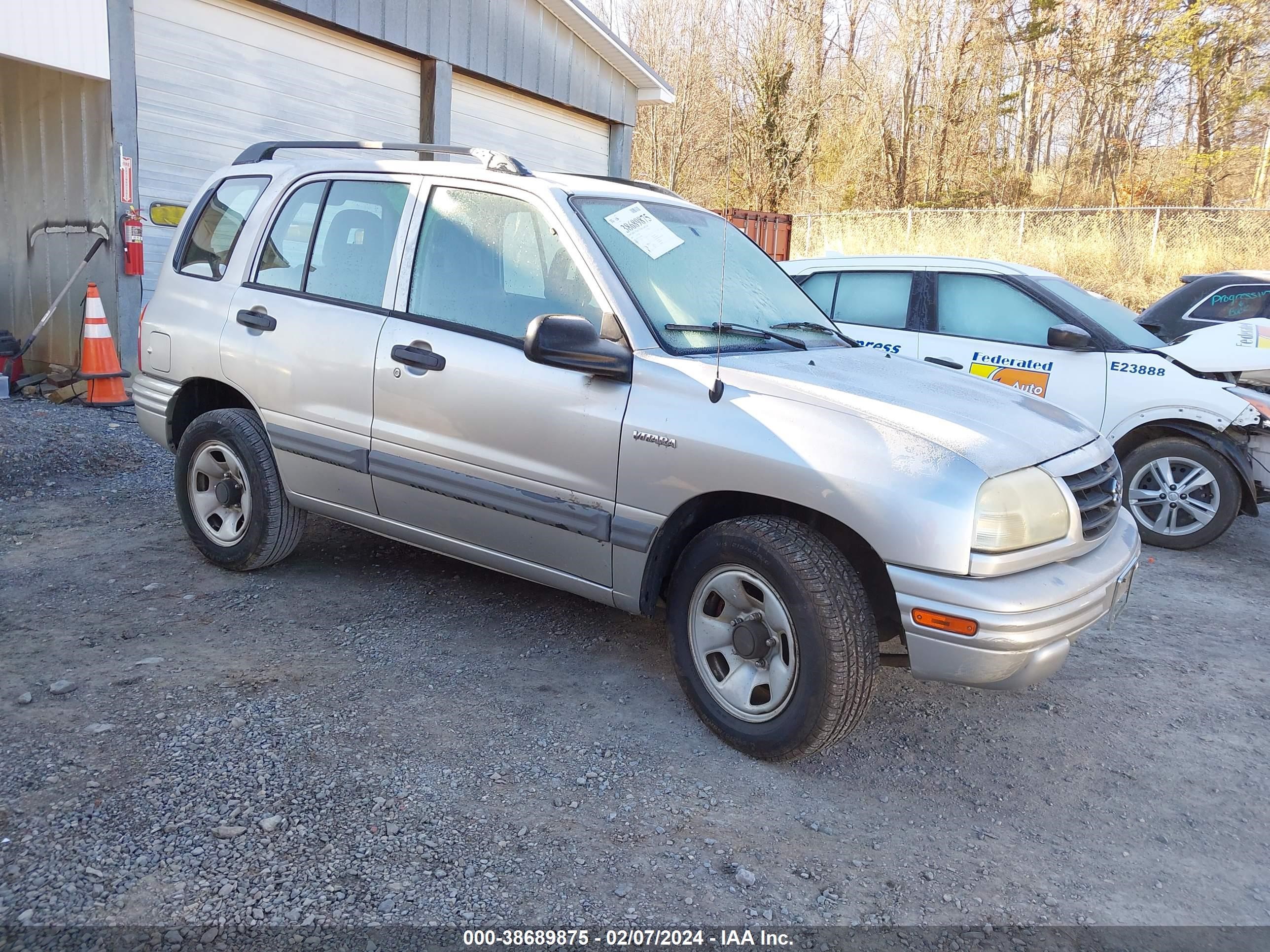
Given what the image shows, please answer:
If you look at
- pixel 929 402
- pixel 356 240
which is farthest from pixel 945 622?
pixel 356 240

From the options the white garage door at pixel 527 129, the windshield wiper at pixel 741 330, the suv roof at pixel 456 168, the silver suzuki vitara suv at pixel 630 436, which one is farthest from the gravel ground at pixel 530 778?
the white garage door at pixel 527 129

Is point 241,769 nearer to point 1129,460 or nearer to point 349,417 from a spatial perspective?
point 349,417

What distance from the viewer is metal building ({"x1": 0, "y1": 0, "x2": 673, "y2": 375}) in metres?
8.25

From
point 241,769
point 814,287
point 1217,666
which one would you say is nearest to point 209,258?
point 241,769

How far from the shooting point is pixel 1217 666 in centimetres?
422

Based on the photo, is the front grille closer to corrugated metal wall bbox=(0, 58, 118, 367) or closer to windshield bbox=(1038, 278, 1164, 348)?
windshield bbox=(1038, 278, 1164, 348)

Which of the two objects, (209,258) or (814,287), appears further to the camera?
(814,287)

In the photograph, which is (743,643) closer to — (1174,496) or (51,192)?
(1174,496)

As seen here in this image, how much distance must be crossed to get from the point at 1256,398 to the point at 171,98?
9044mm

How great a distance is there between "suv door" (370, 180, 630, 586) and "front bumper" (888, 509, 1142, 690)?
3.63 feet

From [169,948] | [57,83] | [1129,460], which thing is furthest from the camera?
[57,83]

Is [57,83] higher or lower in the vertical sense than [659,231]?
higher

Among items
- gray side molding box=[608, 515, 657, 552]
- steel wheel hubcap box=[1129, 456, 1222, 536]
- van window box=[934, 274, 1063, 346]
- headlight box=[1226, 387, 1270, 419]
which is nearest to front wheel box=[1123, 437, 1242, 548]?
steel wheel hubcap box=[1129, 456, 1222, 536]

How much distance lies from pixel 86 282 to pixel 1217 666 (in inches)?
362
